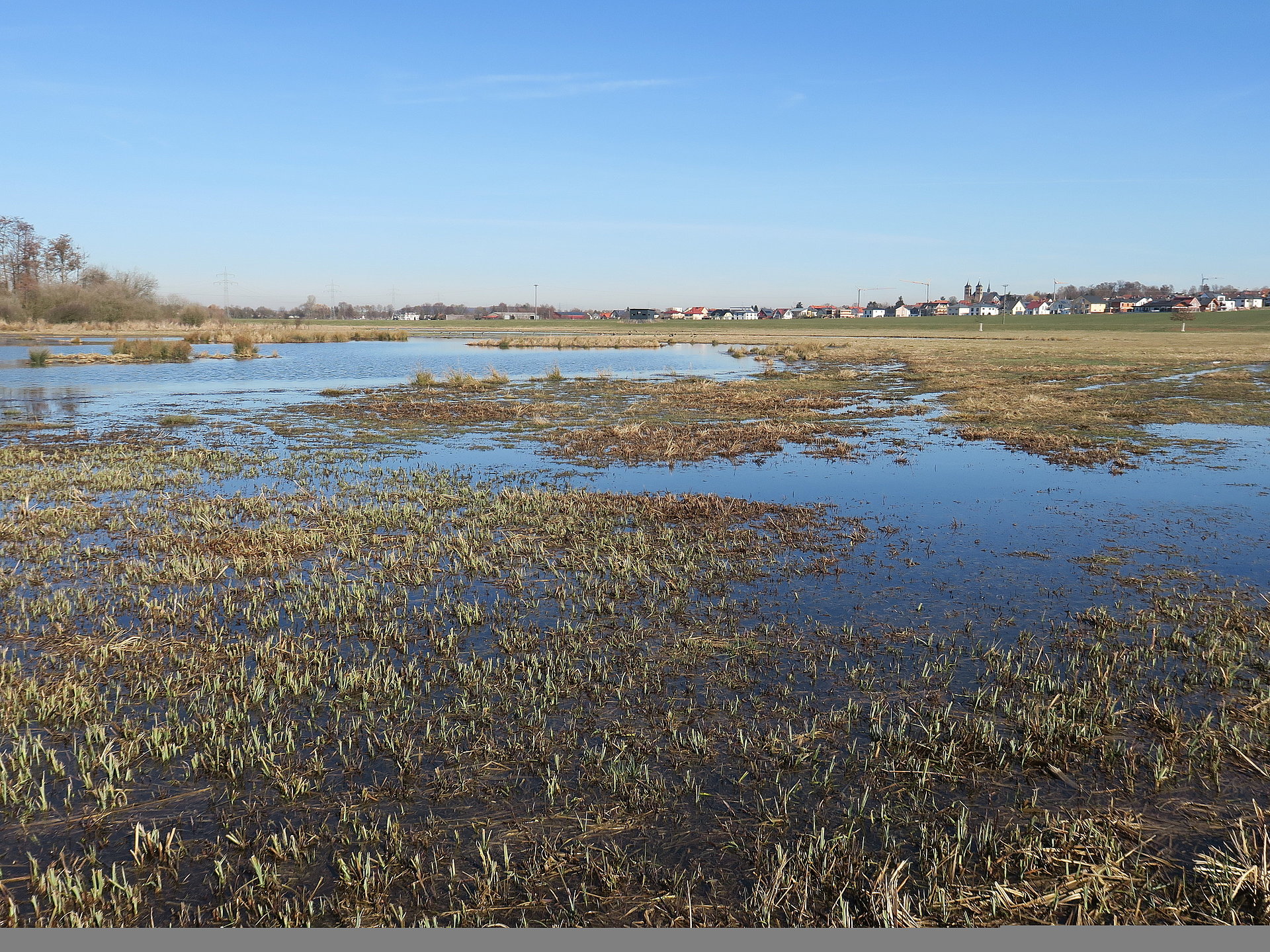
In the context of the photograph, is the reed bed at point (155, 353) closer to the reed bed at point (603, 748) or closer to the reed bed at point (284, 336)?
the reed bed at point (284, 336)

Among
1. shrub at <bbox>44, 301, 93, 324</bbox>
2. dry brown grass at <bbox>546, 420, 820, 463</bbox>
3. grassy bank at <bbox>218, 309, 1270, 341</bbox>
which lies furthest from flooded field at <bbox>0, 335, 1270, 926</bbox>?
shrub at <bbox>44, 301, 93, 324</bbox>

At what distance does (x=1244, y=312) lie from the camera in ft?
484

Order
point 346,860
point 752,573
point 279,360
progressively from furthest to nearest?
point 279,360
point 752,573
point 346,860

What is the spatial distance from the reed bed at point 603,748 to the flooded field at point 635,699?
0.11 ft

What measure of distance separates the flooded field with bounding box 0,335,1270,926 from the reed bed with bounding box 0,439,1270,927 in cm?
3

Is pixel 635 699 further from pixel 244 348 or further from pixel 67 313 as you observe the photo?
pixel 67 313

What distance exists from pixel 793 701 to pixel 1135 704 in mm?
3167

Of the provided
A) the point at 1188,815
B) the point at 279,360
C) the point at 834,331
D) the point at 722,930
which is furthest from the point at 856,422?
the point at 834,331

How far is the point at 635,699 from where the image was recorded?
24.8ft

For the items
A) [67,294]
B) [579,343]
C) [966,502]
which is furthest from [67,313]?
[966,502]

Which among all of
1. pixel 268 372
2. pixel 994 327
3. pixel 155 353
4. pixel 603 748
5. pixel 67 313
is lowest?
pixel 603 748

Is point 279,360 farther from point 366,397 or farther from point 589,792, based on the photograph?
point 589,792

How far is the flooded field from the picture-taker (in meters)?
5.05

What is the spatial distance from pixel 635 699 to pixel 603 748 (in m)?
1.01
